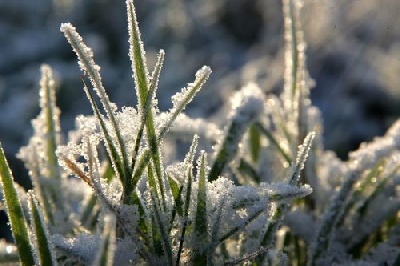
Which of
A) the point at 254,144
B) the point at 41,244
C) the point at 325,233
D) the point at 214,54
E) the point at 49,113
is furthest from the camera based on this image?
the point at 214,54

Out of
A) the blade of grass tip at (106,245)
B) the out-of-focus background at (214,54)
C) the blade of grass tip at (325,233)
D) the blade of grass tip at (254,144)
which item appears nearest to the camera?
the blade of grass tip at (106,245)

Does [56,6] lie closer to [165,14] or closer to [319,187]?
[165,14]

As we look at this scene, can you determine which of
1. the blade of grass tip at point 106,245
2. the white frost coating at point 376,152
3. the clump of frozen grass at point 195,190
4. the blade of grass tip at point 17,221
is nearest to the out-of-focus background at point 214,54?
the clump of frozen grass at point 195,190

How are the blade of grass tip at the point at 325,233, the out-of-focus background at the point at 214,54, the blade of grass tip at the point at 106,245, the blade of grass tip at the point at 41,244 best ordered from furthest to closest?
the out-of-focus background at the point at 214,54 → the blade of grass tip at the point at 325,233 → the blade of grass tip at the point at 41,244 → the blade of grass tip at the point at 106,245

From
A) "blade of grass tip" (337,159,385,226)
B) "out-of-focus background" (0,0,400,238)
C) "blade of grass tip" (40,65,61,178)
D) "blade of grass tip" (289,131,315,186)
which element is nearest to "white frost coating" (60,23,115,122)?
"blade of grass tip" (289,131,315,186)

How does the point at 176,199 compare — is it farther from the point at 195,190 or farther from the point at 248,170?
the point at 248,170

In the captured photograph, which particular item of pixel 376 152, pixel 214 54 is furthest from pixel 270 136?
pixel 214 54

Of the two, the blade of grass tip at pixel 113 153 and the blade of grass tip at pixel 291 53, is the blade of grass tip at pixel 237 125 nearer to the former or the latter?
the blade of grass tip at pixel 291 53
